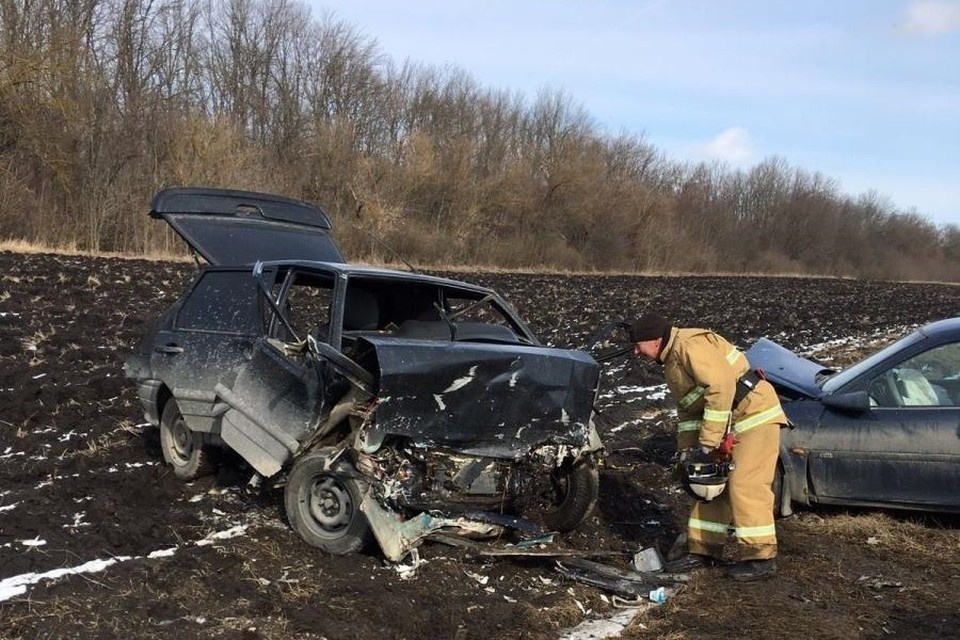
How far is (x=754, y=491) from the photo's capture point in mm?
4734

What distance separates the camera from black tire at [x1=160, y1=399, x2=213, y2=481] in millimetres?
5648

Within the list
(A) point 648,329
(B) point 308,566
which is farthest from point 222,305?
(A) point 648,329

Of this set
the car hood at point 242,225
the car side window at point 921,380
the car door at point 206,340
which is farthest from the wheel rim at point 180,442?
the car side window at point 921,380

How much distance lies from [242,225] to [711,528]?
4412 millimetres

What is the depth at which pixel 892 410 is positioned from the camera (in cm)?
544

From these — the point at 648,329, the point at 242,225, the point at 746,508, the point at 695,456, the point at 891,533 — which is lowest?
the point at 891,533

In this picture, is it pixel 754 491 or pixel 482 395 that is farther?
pixel 754 491

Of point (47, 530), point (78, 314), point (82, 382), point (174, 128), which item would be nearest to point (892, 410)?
point (47, 530)

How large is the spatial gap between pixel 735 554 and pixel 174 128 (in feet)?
102

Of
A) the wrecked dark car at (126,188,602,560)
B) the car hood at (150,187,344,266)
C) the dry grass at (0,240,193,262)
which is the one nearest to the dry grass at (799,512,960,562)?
the wrecked dark car at (126,188,602,560)

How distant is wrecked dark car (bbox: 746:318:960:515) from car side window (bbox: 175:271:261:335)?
3.75 m

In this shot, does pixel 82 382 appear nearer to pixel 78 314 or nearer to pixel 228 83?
pixel 78 314

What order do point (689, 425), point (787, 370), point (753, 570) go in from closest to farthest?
1. point (753, 570)
2. point (689, 425)
3. point (787, 370)

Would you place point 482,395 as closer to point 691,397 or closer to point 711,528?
point 691,397
